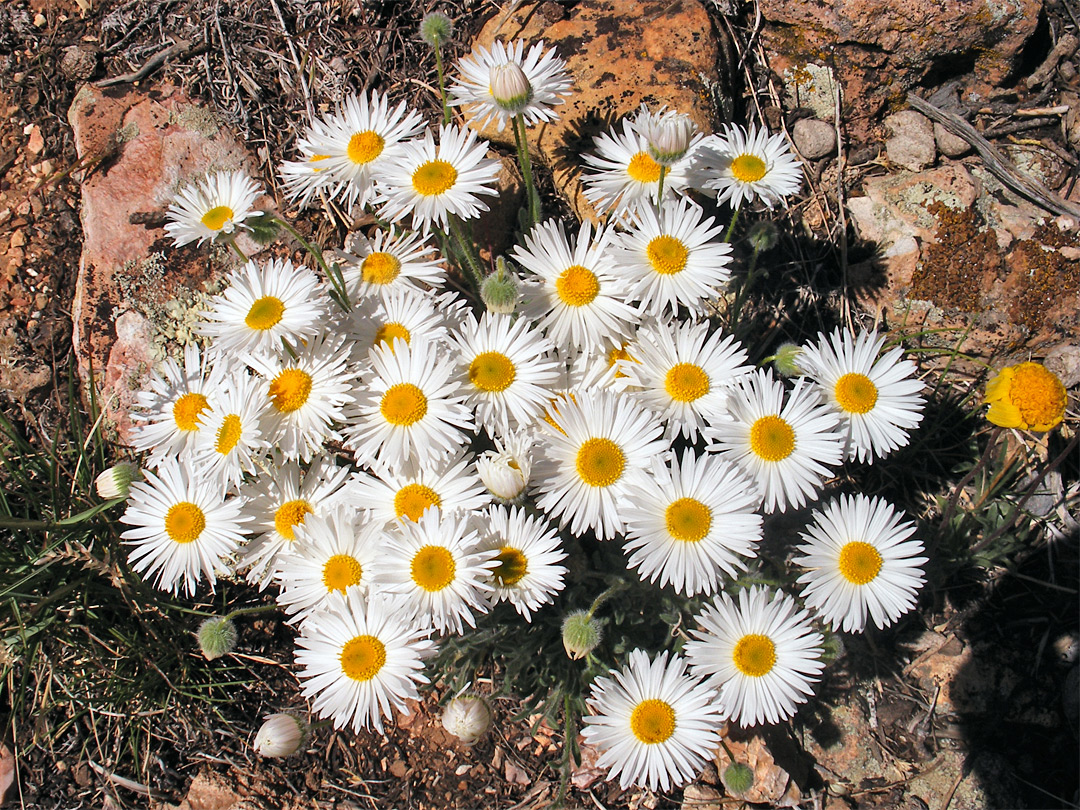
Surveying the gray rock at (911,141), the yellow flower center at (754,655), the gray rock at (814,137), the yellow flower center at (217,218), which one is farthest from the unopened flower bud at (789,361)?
the yellow flower center at (217,218)

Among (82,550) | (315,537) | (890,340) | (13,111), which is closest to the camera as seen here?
(315,537)

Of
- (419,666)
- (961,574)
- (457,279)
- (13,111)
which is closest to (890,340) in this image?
(961,574)

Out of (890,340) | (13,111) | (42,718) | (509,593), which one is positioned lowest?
(42,718)

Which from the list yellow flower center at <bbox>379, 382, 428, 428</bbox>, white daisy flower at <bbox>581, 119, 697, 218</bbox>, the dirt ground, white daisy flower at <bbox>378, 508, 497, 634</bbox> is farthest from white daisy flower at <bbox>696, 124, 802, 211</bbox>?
white daisy flower at <bbox>378, 508, 497, 634</bbox>

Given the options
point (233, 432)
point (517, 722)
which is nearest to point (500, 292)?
point (233, 432)

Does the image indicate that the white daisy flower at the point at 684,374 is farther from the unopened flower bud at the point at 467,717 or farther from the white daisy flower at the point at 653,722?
the unopened flower bud at the point at 467,717

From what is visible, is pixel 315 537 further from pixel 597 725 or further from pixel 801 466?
pixel 801 466
